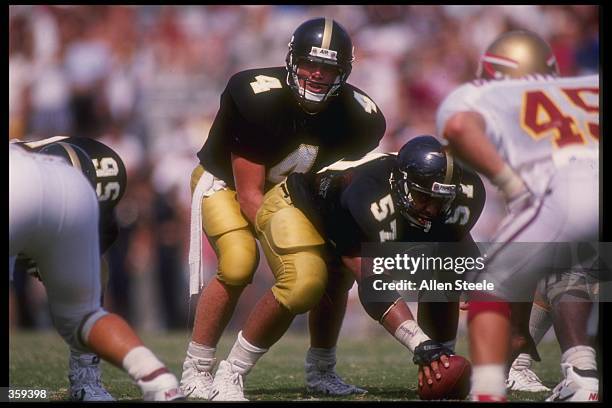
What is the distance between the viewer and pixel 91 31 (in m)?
7.64

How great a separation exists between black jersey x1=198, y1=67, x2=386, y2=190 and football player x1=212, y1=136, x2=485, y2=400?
154 mm

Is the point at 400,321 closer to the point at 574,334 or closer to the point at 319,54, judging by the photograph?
the point at 574,334

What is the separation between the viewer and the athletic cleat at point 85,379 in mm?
3459

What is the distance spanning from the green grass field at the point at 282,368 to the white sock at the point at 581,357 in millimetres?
267

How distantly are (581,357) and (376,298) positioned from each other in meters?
0.63

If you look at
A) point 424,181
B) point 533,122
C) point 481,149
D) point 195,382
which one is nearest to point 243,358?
point 195,382

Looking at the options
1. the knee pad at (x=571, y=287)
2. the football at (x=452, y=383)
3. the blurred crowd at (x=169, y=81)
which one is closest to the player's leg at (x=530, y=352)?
the knee pad at (x=571, y=287)

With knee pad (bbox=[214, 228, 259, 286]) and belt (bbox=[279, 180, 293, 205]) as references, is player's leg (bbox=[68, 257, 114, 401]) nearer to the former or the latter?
knee pad (bbox=[214, 228, 259, 286])

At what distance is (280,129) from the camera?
11.9ft

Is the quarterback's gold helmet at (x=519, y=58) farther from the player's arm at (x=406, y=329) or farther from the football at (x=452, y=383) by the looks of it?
the football at (x=452, y=383)

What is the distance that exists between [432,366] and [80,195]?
1128 mm

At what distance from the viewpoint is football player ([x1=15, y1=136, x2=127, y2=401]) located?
3357mm

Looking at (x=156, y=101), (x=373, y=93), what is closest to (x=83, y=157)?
(x=373, y=93)

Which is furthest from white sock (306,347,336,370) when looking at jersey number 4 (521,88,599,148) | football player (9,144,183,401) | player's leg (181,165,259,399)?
jersey number 4 (521,88,599,148)
